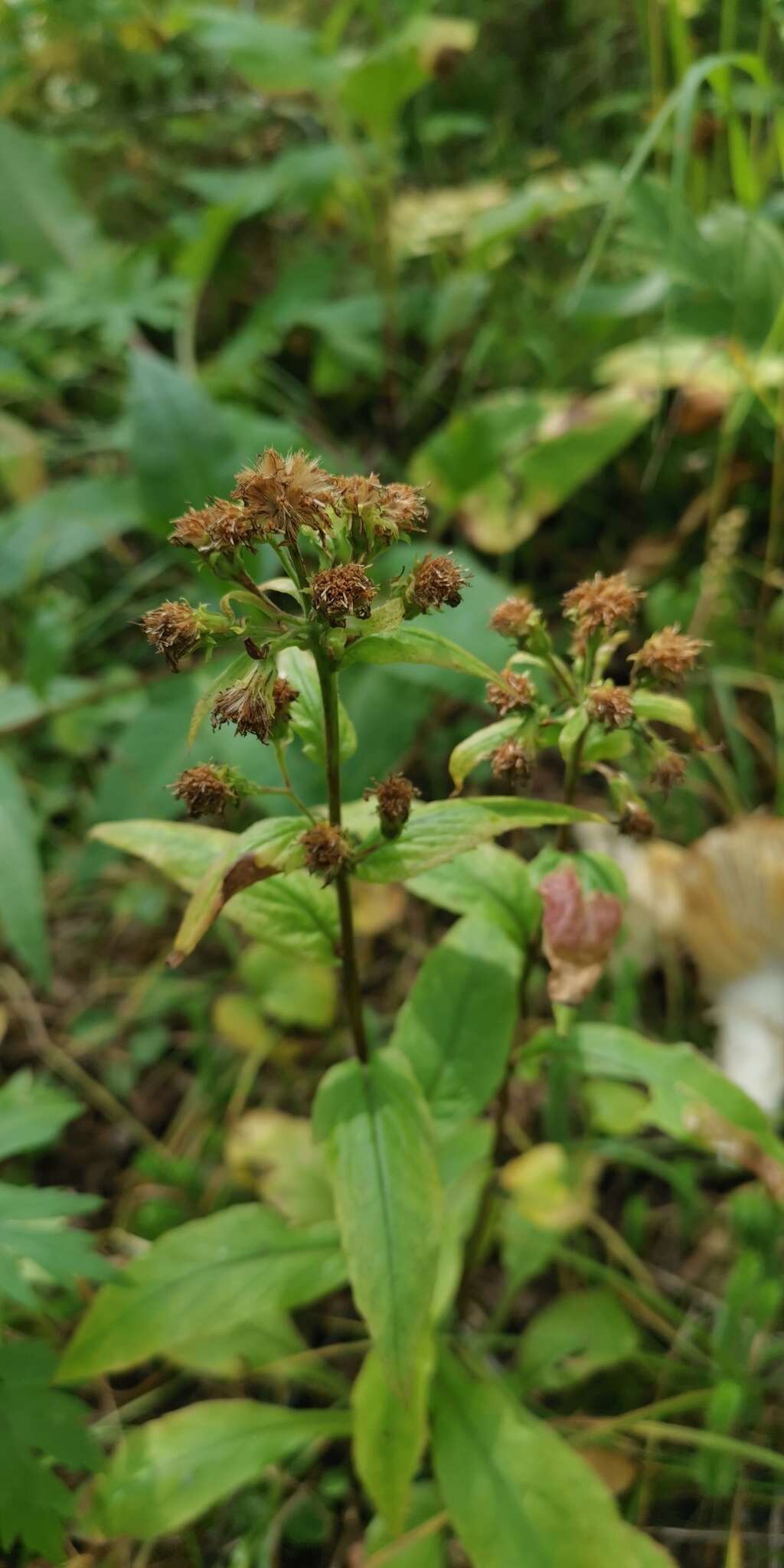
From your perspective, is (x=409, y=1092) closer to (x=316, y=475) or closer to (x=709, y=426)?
(x=316, y=475)

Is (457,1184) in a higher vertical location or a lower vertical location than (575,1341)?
higher

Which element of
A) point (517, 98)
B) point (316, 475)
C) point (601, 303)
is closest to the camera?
point (316, 475)

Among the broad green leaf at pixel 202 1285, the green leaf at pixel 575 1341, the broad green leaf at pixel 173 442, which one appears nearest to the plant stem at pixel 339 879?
the broad green leaf at pixel 202 1285

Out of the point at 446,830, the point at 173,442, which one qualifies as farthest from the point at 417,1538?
the point at 173,442

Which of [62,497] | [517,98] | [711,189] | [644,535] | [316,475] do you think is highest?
[517,98]

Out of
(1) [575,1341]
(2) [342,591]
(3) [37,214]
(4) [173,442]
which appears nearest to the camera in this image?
(2) [342,591]

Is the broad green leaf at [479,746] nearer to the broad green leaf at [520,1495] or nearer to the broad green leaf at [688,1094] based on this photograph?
the broad green leaf at [688,1094]

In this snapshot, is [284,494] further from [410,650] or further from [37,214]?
[37,214]

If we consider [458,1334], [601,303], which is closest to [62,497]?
[601,303]
